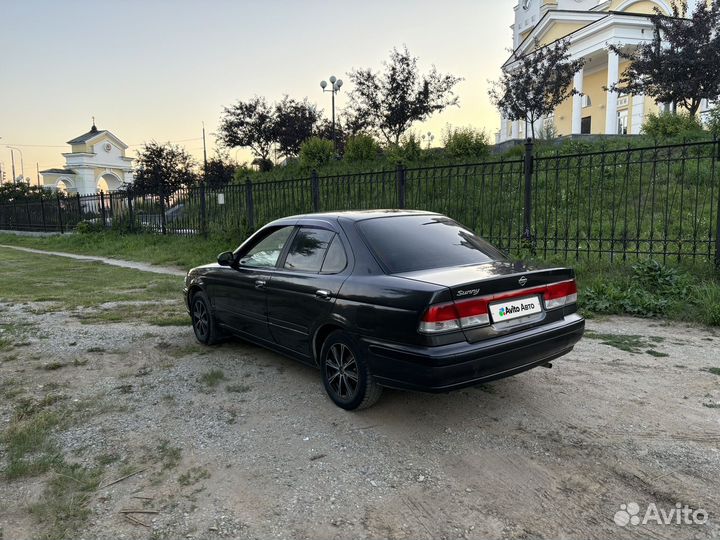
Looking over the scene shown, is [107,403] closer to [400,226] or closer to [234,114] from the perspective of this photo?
[400,226]

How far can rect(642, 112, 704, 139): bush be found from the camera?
14.6 m

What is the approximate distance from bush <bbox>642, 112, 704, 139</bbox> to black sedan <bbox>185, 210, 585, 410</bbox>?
13.5 m

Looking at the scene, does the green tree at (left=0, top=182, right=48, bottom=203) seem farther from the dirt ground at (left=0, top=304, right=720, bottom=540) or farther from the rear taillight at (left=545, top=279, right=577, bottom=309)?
the rear taillight at (left=545, top=279, right=577, bottom=309)

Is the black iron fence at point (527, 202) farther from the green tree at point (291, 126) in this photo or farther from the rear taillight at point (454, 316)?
the green tree at point (291, 126)

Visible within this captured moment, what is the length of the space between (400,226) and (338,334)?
3.36 feet

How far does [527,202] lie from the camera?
893cm

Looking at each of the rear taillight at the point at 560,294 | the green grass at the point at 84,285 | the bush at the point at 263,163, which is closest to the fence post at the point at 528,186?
the rear taillight at the point at 560,294

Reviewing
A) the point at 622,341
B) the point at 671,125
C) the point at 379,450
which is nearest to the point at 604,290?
the point at 622,341

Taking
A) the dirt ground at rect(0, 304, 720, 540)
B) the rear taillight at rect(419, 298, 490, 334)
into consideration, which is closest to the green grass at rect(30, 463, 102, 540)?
the dirt ground at rect(0, 304, 720, 540)

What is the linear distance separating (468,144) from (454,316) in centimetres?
1360

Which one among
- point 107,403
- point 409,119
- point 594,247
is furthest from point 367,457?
point 409,119

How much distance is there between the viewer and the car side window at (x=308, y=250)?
4078mm

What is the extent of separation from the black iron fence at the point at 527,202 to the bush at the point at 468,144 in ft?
3.29

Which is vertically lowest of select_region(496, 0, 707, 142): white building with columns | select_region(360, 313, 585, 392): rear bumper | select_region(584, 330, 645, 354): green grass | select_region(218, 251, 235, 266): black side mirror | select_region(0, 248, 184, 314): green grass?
select_region(584, 330, 645, 354): green grass
